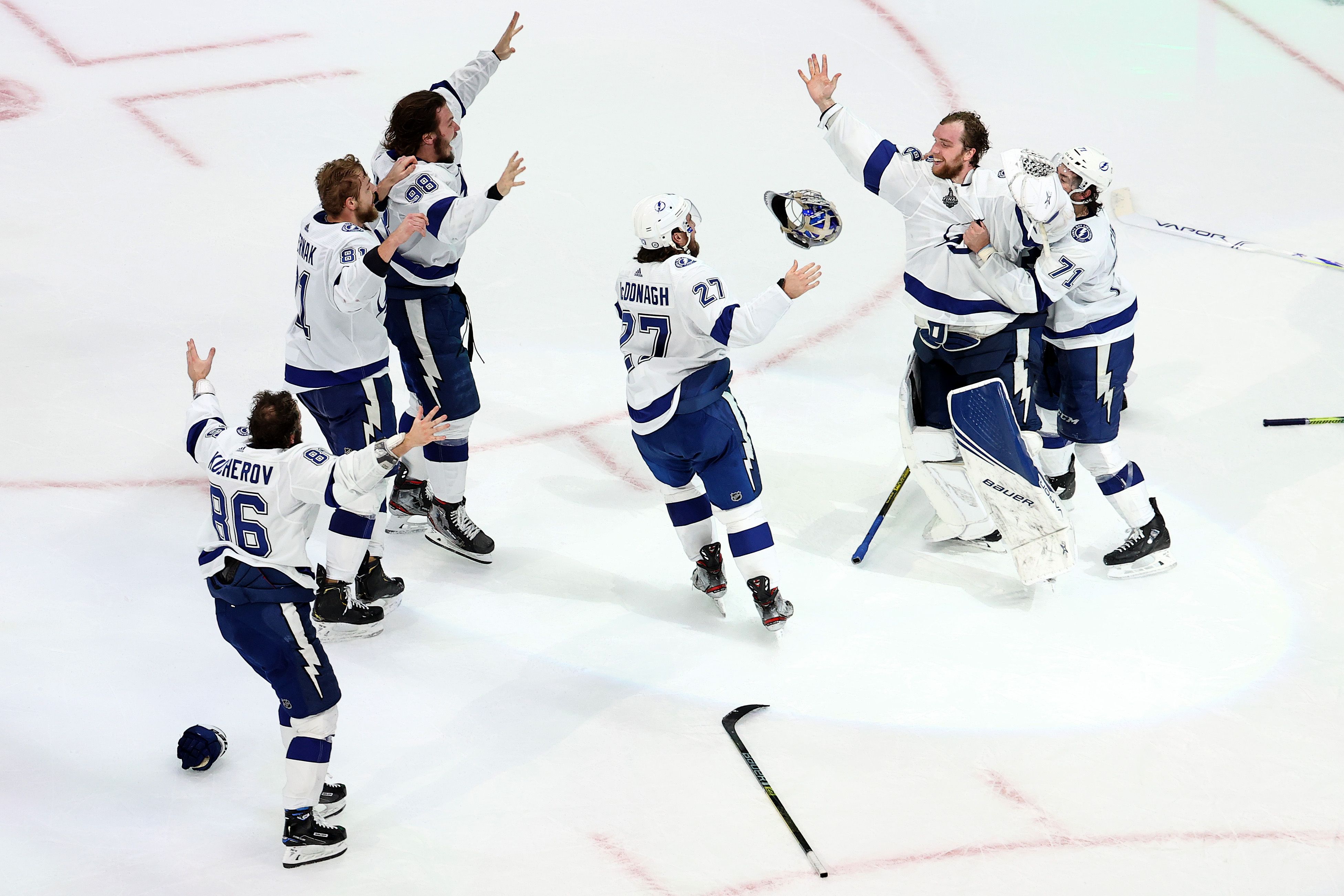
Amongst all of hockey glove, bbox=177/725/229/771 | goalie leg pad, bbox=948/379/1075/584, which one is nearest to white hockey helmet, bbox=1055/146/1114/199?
goalie leg pad, bbox=948/379/1075/584

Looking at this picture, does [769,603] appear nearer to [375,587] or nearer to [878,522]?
[878,522]

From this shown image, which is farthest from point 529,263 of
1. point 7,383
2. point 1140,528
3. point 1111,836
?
point 1111,836

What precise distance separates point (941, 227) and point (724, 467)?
104cm

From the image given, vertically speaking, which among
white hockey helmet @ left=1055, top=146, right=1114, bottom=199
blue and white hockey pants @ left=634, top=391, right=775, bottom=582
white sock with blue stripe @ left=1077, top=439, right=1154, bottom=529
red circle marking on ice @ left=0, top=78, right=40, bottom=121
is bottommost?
white sock with blue stripe @ left=1077, top=439, right=1154, bottom=529

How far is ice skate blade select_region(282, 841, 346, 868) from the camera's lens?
11.8ft

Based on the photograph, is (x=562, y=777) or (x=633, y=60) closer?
(x=562, y=777)

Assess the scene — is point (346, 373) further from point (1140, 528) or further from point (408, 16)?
point (408, 16)

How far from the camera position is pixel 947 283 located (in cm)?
442

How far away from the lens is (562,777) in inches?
154

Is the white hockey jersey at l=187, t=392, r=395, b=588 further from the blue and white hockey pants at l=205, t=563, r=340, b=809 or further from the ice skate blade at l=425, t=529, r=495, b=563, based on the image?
the ice skate blade at l=425, t=529, r=495, b=563

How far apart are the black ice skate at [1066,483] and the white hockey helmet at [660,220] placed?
1.83 meters

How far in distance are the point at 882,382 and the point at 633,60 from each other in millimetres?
3279

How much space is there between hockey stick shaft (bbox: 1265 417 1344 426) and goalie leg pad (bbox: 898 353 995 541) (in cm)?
150

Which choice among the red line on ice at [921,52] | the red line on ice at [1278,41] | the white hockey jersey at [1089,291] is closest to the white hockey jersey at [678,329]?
the white hockey jersey at [1089,291]
